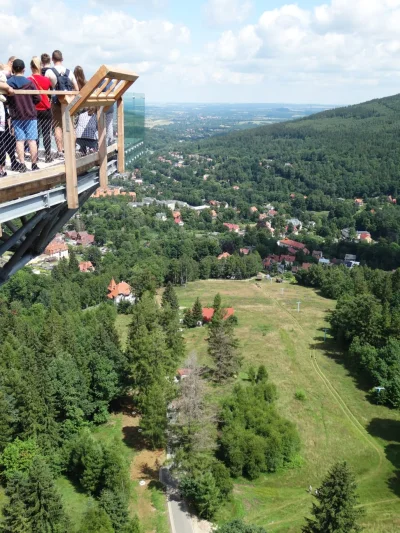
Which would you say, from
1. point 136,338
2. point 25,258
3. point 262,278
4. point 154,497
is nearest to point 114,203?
point 262,278

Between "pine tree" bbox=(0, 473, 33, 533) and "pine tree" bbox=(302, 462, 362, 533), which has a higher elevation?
"pine tree" bbox=(302, 462, 362, 533)

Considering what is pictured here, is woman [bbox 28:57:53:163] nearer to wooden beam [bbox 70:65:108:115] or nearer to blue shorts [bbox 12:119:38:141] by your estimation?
blue shorts [bbox 12:119:38:141]

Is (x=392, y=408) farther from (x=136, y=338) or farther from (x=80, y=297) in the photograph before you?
(x=80, y=297)

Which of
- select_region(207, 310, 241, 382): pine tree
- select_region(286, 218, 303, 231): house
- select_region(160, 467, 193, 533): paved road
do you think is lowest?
select_region(286, 218, 303, 231): house

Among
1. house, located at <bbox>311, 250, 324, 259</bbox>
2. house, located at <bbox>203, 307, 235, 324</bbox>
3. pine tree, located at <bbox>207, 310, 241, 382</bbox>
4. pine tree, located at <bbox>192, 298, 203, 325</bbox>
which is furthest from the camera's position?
house, located at <bbox>311, 250, 324, 259</bbox>

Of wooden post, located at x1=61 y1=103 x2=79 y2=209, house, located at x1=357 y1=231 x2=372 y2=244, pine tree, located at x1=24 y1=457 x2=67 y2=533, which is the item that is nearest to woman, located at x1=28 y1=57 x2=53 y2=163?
wooden post, located at x1=61 y1=103 x2=79 y2=209

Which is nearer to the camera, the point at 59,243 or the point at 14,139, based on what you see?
the point at 14,139
